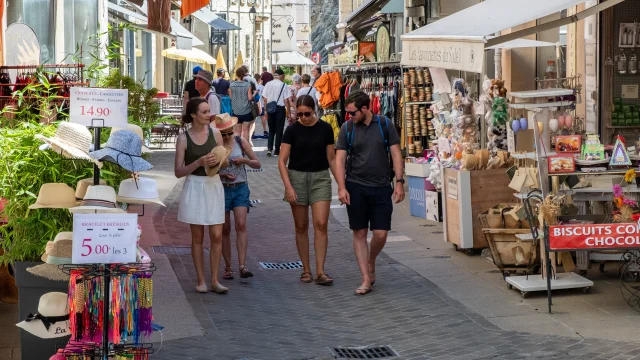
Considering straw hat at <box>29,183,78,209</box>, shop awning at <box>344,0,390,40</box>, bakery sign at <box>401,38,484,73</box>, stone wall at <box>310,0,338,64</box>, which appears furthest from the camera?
stone wall at <box>310,0,338,64</box>

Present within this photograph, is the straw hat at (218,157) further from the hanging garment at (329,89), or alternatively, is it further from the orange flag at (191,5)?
the hanging garment at (329,89)

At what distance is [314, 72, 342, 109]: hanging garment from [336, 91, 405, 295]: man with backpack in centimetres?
1146

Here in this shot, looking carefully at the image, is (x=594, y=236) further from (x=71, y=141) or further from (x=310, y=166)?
(x=71, y=141)

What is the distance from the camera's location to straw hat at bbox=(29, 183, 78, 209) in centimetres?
613

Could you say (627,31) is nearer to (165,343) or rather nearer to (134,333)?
(165,343)

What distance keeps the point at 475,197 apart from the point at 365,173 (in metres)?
1.91

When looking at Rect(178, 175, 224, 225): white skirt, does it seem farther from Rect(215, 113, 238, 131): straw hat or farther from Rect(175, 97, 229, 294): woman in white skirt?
Rect(215, 113, 238, 131): straw hat

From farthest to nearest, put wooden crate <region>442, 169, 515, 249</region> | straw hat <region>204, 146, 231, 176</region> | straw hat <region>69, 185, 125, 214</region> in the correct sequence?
1. wooden crate <region>442, 169, 515, 249</region>
2. straw hat <region>204, 146, 231, 176</region>
3. straw hat <region>69, 185, 125, 214</region>

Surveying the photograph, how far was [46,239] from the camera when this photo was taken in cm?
643

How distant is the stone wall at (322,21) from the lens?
88.9m

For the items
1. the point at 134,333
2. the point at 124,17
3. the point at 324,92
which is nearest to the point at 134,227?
the point at 134,333

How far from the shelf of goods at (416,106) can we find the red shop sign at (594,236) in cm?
822

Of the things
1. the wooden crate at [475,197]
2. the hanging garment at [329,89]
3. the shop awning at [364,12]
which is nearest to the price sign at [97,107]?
the wooden crate at [475,197]

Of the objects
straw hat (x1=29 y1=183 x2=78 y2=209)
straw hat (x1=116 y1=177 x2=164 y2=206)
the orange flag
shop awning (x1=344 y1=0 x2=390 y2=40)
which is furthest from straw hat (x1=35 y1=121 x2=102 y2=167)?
shop awning (x1=344 y1=0 x2=390 y2=40)
